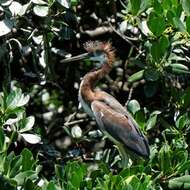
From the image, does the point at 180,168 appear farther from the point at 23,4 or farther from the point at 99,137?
the point at 23,4

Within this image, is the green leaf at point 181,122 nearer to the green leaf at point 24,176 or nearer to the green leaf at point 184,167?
the green leaf at point 184,167

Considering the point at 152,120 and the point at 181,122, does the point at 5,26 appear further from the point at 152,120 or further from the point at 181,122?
the point at 181,122

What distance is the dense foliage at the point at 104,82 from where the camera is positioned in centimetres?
390

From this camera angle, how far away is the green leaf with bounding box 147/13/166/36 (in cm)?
439

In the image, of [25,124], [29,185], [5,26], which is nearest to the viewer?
[29,185]

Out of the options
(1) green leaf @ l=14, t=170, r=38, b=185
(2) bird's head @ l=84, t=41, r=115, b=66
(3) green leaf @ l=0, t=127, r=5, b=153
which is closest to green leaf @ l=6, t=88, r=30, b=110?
(3) green leaf @ l=0, t=127, r=5, b=153

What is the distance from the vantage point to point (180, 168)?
4145 mm

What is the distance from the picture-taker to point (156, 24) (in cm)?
442

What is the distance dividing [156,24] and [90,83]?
2.54 ft

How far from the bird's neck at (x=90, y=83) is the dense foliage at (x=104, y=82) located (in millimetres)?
193

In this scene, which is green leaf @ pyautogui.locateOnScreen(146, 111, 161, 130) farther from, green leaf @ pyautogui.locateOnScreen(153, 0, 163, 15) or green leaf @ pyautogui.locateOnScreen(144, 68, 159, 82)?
green leaf @ pyautogui.locateOnScreen(153, 0, 163, 15)

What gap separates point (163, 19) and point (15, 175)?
4.14 feet

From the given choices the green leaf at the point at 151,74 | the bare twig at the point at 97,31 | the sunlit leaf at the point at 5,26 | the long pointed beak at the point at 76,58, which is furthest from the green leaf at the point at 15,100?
the bare twig at the point at 97,31

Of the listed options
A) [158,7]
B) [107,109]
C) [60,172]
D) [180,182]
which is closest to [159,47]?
[158,7]
